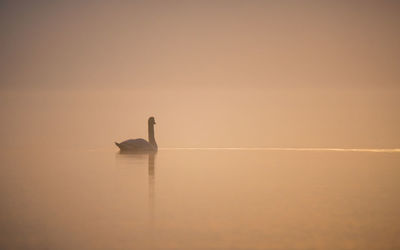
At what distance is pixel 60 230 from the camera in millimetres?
8945

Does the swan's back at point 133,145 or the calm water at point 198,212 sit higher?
the swan's back at point 133,145

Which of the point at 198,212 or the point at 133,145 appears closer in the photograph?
the point at 198,212

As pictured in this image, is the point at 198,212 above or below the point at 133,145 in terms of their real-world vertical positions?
below

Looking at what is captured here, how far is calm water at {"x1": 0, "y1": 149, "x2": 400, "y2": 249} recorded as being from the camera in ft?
27.3

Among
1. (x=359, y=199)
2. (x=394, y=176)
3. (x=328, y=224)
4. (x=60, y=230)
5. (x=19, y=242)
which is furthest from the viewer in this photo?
(x=394, y=176)

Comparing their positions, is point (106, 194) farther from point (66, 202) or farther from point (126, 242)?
point (126, 242)

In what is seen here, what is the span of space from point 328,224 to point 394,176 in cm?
1042

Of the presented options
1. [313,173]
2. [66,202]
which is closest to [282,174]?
[313,173]

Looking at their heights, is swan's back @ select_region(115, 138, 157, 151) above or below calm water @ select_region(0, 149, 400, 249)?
above

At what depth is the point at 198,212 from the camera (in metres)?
10.9

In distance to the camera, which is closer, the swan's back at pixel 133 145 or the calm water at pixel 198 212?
the calm water at pixel 198 212

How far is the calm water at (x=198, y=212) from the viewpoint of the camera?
8336 millimetres

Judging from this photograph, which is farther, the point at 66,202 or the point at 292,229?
the point at 66,202

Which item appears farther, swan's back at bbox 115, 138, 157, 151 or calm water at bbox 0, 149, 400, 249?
swan's back at bbox 115, 138, 157, 151
